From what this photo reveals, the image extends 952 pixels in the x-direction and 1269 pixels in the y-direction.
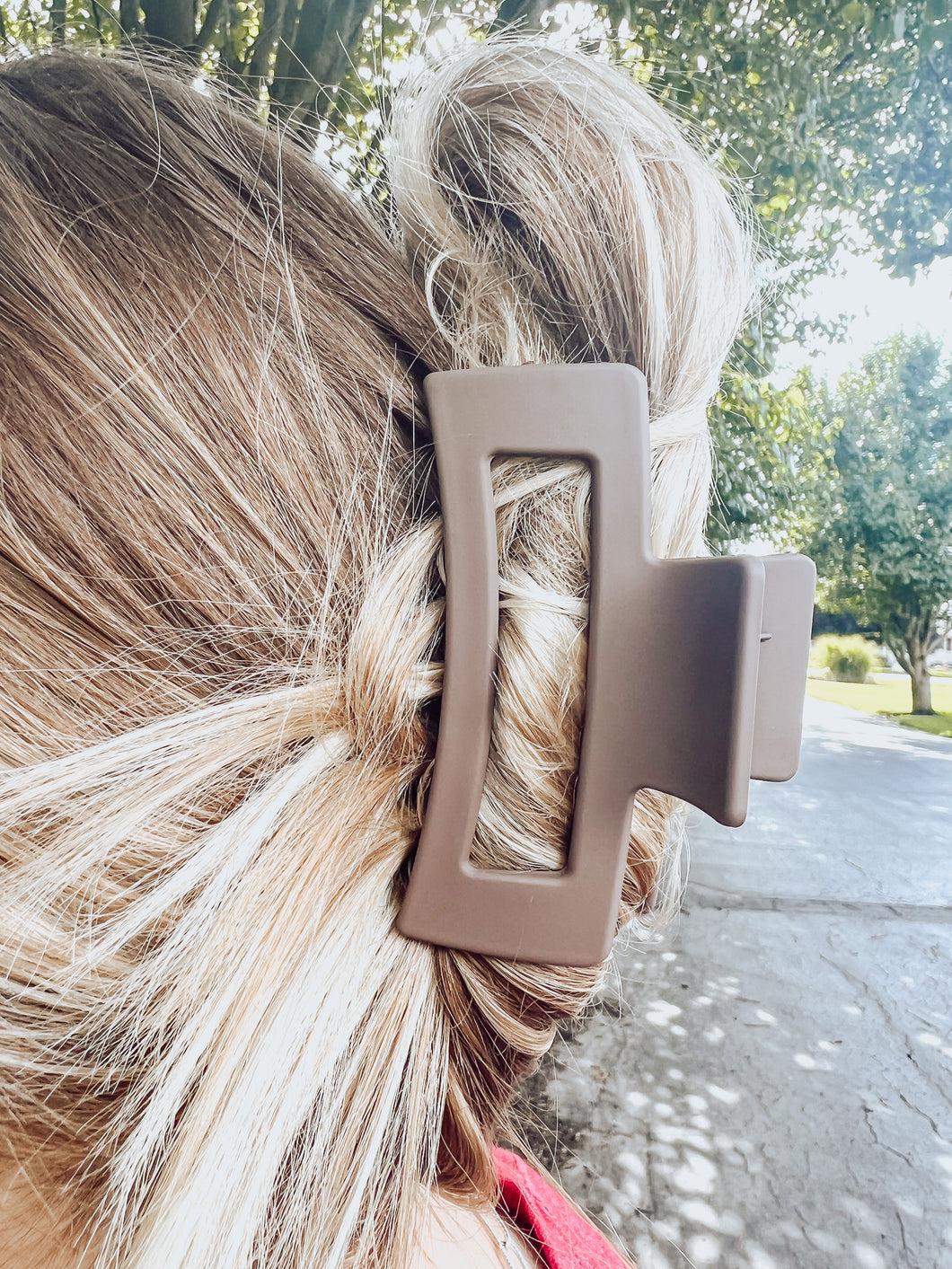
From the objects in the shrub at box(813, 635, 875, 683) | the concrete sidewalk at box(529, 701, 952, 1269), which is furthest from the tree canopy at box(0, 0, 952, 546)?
the shrub at box(813, 635, 875, 683)

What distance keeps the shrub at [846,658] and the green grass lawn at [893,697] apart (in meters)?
0.10

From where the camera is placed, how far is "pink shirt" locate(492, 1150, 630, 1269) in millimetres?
433

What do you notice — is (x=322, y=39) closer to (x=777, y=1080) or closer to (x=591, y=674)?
(x=591, y=674)

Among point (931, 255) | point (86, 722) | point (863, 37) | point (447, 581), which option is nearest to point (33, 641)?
point (86, 722)

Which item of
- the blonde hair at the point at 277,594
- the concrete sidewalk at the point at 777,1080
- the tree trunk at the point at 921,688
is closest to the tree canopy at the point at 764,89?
the blonde hair at the point at 277,594

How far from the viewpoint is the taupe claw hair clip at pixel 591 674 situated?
27cm

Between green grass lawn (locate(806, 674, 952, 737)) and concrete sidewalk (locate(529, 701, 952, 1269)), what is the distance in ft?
7.48

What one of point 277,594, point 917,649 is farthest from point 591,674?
point 917,649

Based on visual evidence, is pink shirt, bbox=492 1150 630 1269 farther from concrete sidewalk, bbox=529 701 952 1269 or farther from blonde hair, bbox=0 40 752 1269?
concrete sidewalk, bbox=529 701 952 1269

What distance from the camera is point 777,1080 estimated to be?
212 cm

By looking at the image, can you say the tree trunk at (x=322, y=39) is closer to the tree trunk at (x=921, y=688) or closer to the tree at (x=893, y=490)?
the tree at (x=893, y=490)

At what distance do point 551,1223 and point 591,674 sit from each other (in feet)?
1.26

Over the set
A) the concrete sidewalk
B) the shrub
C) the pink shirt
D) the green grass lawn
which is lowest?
the concrete sidewalk

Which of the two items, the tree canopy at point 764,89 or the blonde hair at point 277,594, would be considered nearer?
the blonde hair at point 277,594
